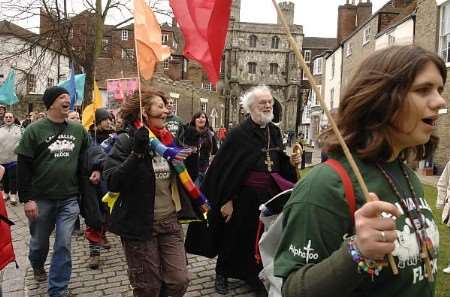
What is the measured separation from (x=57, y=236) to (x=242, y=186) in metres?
2.06

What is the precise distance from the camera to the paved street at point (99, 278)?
5203 millimetres

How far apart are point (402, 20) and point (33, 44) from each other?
1723 centimetres

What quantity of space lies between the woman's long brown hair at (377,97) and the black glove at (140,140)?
2.24m

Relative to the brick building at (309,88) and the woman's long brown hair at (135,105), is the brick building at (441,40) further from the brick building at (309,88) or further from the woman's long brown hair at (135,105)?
the brick building at (309,88)

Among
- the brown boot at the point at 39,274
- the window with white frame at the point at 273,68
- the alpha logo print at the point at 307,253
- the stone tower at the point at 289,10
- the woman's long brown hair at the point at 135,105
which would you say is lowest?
the brown boot at the point at 39,274

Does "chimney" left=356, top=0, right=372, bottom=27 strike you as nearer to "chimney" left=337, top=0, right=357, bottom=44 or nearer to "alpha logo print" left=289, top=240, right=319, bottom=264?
"chimney" left=337, top=0, right=357, bottom=44

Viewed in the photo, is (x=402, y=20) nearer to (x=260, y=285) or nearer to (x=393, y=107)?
(x=260, y=285)

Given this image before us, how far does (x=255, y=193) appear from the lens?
5.02 meters

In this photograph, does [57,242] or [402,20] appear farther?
[402,20]

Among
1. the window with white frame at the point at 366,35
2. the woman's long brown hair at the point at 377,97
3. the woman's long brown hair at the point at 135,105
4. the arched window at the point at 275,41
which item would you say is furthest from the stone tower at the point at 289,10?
the woman's long brown hair at the point at 377,97

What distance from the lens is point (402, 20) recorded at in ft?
69.9

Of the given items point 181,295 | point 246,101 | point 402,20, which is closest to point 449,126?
point 402,20

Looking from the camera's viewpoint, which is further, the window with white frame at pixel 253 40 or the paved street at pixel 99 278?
the window with white frame at pixel 253 40

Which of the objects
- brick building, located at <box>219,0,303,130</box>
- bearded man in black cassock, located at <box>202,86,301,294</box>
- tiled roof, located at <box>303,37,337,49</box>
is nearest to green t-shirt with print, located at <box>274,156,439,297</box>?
bearded man in black cassock, located at <box>202,86,301,294</box>
